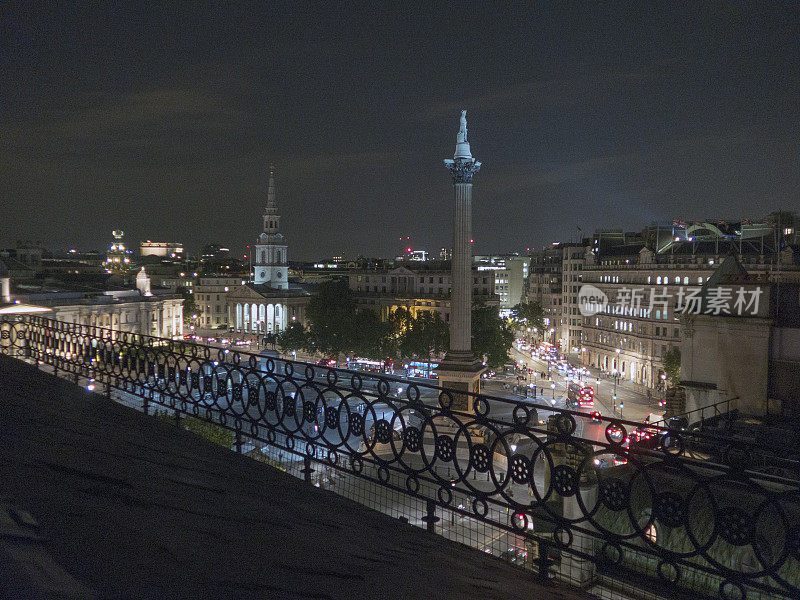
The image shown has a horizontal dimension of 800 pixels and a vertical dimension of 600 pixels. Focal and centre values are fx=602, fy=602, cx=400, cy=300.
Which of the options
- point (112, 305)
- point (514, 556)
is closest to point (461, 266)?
point (514, 556)

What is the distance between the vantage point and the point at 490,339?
58.4m

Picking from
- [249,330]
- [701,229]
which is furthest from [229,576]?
[249,330]

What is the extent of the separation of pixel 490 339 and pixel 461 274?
63.3 feet

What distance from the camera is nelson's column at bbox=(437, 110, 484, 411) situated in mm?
38844

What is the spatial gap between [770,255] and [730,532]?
2310 inches

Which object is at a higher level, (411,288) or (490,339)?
(411,288)

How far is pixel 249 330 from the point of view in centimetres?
10075

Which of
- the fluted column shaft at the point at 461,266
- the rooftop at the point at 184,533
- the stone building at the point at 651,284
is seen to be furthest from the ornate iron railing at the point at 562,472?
the stone building at the point at 651,284

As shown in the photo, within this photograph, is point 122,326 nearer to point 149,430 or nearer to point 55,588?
point 149,430

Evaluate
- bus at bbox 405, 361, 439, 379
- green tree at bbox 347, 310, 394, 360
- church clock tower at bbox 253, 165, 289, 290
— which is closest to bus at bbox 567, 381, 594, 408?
bus at bbox 405, 361, 439, 379

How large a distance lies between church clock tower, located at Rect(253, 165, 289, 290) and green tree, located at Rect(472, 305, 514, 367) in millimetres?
55845

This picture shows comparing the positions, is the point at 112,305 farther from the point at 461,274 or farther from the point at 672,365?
the point at 672,365

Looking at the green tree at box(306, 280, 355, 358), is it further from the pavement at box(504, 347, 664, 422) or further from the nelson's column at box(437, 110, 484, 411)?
the nelson's column at box(437, 110, 484, 411)

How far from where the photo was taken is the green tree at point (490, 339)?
57781 millimetres
